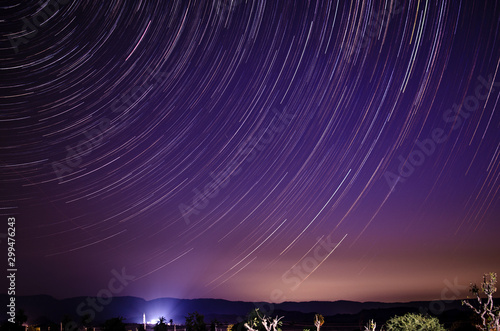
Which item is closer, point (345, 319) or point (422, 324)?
point (422, 324)

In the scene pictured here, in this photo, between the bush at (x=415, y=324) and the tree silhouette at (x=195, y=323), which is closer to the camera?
the bush at (x=415, y=324)

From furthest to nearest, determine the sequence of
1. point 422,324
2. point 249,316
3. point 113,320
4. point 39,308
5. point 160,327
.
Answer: point 39,308 → point 160,327 → point 113,320 → point 249,316 → point 422,324

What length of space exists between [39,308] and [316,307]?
109 meters

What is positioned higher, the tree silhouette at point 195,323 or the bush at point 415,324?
the tree silhouette at point 195,323

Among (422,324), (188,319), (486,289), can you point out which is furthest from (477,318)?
(188,319)

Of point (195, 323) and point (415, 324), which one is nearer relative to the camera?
point (415, 324)

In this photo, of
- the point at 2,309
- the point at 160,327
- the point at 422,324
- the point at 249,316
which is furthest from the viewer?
the point at 2,309

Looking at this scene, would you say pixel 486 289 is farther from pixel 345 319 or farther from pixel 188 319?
pixel 345 319

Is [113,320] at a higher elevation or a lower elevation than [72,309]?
lower

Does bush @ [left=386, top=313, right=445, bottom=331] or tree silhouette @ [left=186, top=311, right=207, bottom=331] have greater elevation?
tree silhouette @ [left=186, top=311, right=207, bottom=331]

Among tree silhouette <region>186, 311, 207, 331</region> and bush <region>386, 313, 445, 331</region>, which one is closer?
bush <region>386, 313, 445, 331</region>

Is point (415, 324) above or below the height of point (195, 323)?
below

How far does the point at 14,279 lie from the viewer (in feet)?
61.2

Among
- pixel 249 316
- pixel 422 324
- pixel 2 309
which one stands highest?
pixel 2 309
